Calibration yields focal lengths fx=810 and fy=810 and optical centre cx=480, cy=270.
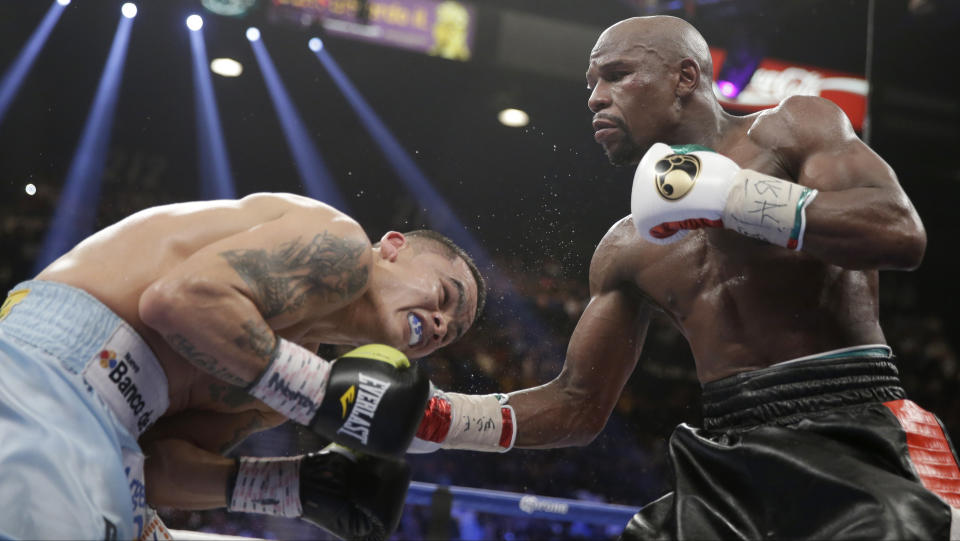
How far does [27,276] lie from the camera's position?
15.5 feet

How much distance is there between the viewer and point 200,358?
4.76 ft

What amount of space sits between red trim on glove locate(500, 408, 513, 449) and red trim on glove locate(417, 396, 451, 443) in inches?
6.6

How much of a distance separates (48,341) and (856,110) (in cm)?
570

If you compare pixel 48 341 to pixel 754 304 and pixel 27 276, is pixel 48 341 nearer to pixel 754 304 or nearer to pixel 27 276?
pixel 754 304

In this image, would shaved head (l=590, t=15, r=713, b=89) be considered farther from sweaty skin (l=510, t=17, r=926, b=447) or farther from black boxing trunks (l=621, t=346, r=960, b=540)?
black boxing trunks (l=621, t=346, r=960, b=540)

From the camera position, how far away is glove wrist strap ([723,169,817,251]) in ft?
4.76

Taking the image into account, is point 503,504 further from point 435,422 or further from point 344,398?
point 344,398

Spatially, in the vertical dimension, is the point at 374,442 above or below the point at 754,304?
below

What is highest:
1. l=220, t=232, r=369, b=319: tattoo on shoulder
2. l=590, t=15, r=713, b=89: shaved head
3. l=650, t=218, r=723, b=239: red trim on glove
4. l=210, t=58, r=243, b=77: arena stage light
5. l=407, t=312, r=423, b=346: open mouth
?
l=590, t=15, r=713, b=89: shaved head

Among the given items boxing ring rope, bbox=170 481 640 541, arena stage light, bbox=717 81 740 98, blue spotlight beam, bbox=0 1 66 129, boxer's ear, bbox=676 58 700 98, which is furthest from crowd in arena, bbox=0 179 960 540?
boxer's ear, bbox=676 58 700 98

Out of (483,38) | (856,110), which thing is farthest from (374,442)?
(856,110)

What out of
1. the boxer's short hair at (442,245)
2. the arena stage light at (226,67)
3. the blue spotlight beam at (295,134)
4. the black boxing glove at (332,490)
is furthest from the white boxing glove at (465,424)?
the arena stage light at (226,67)

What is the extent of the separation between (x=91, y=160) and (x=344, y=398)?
4250mm

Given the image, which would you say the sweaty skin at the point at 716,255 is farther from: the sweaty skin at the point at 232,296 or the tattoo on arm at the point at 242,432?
the tattoo on arm at the point at 242,432
